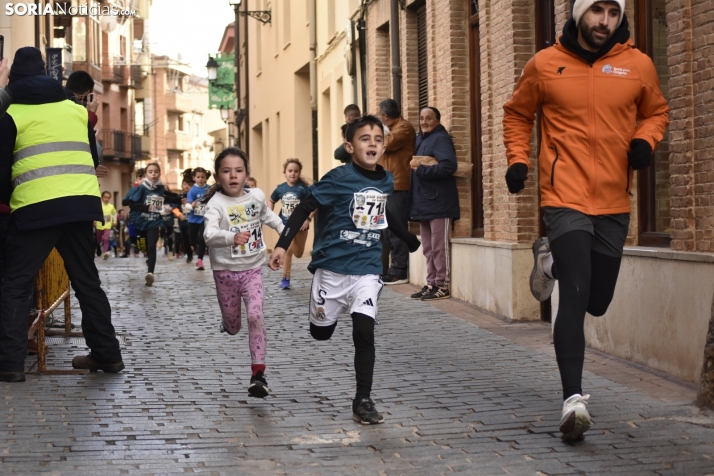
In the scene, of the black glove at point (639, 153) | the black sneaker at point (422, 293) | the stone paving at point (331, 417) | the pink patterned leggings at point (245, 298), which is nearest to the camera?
the stone paving at point (331, 417)

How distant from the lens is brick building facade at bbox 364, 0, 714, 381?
7.57m

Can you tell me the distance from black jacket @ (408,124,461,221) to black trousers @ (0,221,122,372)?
5754 mm

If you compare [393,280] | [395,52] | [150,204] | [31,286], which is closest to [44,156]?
[31,286]

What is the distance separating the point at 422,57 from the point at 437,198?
11.9ft

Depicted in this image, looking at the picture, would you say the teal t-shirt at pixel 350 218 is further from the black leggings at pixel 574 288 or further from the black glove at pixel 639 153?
the black glove at pixel 639 153

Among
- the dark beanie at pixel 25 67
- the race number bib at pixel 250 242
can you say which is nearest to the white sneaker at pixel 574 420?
the race number bib at pixel 250 242

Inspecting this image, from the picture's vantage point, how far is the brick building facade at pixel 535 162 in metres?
7.57

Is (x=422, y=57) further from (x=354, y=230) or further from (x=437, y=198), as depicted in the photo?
(x=354, y=230)

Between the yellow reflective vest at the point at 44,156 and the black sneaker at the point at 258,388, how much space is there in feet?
6.33

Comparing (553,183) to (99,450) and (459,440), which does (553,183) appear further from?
(99,450)

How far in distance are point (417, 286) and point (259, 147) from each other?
24.5 metres

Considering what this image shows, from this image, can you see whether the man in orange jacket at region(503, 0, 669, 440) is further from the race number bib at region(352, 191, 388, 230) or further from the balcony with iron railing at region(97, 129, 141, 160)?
the balcony with iron railing at region(97, 129, 141, 160)

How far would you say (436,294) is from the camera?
44.4 ft

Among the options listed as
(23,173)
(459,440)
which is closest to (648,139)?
(459,440)
